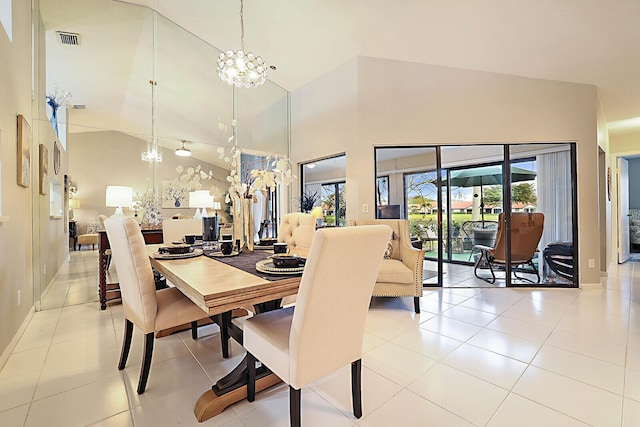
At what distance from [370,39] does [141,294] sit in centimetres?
377

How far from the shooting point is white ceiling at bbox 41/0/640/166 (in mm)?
2830

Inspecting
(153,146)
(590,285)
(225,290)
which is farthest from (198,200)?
(590,285)

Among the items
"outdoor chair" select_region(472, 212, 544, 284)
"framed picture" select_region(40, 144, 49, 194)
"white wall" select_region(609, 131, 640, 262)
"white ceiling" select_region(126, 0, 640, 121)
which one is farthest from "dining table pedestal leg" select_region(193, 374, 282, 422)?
"white wall" select_region(609, 131, 640, 262)

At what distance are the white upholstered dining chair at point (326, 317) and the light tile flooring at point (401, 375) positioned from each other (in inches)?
14.4

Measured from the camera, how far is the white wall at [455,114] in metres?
3.75

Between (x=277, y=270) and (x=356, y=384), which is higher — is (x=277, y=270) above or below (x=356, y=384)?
above

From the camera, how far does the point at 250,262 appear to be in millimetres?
1777

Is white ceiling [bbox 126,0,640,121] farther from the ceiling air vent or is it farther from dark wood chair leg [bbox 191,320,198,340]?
dark wood chair leg [bbox 191,320,198,340]

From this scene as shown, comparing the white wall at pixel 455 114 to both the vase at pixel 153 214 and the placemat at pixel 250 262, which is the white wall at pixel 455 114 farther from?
the vase at pixel 153 214

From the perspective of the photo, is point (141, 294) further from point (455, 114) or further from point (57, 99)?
point (455, 114)

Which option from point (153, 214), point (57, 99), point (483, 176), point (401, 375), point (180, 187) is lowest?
point (401, 375)

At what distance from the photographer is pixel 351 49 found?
3.85 meters

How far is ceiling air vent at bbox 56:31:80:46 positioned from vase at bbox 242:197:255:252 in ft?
12.4

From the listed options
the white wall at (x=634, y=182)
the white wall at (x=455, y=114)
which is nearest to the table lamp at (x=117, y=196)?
the white wall at (x=455, y=114)
